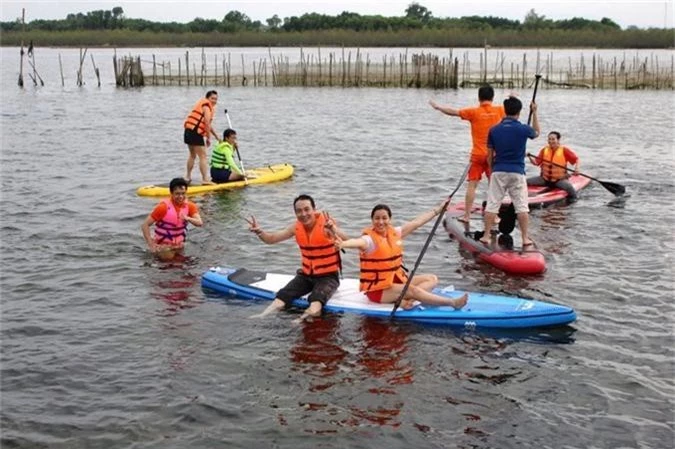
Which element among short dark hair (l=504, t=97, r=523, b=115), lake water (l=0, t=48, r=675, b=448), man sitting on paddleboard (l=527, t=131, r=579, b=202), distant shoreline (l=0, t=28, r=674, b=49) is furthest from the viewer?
distant shoreline (l=0, t=28, r=674, b=49)

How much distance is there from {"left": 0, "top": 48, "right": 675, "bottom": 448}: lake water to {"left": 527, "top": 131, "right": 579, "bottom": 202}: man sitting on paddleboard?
45cm

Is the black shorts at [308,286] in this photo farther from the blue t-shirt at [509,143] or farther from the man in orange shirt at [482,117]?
the man in orange shirt at [482,117]

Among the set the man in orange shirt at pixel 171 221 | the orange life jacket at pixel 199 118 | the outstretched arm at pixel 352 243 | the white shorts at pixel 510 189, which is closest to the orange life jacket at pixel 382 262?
the outstretched arm at pixel 352 243

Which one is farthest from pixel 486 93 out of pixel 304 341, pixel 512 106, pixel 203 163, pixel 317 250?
pixel 203 163

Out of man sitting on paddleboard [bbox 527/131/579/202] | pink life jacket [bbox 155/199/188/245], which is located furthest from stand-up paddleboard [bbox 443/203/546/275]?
pink life jacket [bbox 155/199/188/245]

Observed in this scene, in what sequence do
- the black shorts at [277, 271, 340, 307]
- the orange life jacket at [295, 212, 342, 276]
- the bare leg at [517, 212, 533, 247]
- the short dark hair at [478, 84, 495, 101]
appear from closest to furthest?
1. the orange life jacket at [295, 212, 342, 276]
2. the black shorts at [277, 271, 340, 307]
3. the bare leg at [517, 212, 533, 247]
4. the short dark hair at [478, 84, 495, 101]

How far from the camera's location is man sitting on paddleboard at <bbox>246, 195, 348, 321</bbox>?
9.82 metres

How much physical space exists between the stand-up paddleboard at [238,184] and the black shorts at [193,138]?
3.32 ft

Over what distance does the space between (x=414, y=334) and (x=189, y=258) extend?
476 cm

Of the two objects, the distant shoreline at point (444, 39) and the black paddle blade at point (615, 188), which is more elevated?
the distant shoreline at point (444, 39)

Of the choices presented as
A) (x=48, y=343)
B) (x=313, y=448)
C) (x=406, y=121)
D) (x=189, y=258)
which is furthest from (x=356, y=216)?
(x=406, y=121)

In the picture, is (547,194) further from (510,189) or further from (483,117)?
(510,189)

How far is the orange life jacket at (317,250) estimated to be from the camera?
998cm

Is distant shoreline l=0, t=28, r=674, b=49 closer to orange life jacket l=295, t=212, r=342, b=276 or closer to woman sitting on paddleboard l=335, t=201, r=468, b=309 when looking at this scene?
orange life jacket l=295, t=212, r=342, b=276
